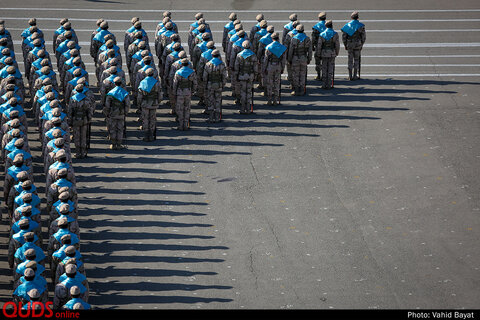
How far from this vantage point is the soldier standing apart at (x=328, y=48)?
29281mm

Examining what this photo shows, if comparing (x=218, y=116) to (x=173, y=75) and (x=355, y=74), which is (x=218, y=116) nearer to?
(x=173, y=75)

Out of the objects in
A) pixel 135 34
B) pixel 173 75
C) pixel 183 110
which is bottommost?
pixel 183 110

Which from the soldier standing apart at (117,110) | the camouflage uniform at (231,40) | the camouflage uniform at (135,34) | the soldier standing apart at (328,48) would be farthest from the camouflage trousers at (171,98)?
the soldier standing apart at (328,48)

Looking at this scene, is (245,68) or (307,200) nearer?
(307,200)

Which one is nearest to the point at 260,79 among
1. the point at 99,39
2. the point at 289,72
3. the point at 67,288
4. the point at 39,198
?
the point at 289,72

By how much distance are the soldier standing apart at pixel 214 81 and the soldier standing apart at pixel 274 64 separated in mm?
1657

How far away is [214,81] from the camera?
2717cm

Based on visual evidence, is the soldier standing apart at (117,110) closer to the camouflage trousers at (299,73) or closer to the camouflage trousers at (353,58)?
the camouflage trousers at (299,73)

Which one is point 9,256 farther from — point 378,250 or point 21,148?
point 378,250

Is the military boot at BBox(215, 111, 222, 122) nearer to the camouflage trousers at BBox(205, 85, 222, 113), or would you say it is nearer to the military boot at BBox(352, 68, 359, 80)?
the camouflage trousers at BBox(205, 85, 222, 113)

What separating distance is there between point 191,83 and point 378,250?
835 centimetres

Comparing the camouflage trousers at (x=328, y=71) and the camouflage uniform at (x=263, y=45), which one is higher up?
the camouflage uniform at (x=263, y=45)

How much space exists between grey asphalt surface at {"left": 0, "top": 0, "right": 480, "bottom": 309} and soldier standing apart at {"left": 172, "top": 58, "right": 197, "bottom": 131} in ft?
1.78

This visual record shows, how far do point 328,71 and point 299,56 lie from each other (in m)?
1.22
